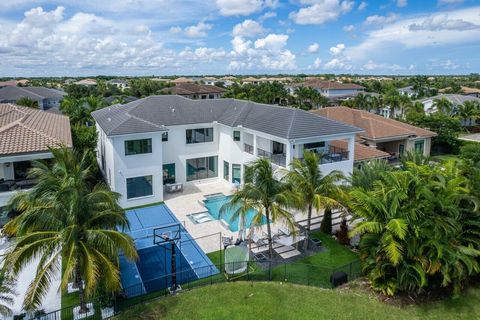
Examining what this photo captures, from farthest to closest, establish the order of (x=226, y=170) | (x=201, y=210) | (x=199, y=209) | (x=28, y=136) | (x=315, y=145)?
(x=226, y=170) → (x=315, y=145) → (x=199, y=209) → (x=201, y=210) → (x=28, y=136)

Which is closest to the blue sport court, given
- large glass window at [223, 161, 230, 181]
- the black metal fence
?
the black metal fence

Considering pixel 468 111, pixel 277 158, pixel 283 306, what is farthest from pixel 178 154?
pixel 468 111

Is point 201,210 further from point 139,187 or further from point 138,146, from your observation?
point 138,146

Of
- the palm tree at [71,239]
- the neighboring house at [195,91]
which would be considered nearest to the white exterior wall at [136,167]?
the palm tree at [71,239]

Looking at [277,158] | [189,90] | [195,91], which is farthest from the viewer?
[189,90]

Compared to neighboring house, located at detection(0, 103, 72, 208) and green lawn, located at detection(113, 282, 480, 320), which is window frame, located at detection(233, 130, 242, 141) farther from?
green lawn, located at detection(113, 282, 480, 320)

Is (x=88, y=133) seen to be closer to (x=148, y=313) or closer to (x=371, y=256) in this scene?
(x=148, y=313)

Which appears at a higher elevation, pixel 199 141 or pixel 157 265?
pixel 199 141
